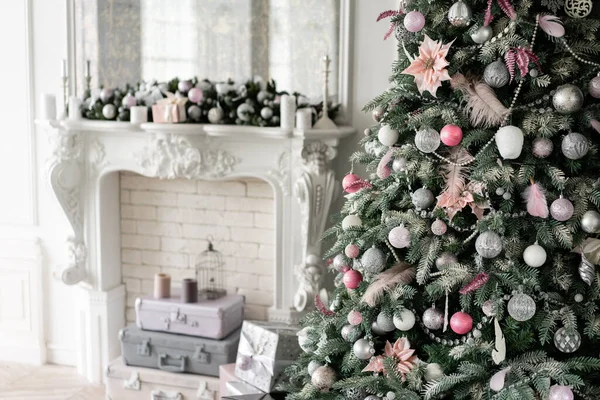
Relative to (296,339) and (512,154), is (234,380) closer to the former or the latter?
(296,339)

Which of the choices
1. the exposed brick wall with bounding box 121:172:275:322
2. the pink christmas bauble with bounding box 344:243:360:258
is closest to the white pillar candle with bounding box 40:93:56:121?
the exposed brick wall with bounding box 121:172:275:322

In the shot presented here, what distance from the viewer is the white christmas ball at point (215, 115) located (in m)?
3.58

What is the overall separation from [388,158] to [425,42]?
38 centimetres

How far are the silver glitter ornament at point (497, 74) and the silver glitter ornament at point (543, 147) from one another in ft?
0.65

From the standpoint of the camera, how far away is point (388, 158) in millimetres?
2287

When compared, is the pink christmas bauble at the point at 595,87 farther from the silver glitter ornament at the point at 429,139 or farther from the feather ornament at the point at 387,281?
the feather ornament at the point at 387,281

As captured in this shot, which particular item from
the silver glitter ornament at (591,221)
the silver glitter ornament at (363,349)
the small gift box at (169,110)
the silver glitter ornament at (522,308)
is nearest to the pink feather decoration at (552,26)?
the silver glitter ornament at (591,221)

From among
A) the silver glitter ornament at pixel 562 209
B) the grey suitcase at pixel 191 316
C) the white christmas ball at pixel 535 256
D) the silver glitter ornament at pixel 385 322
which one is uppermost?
the silver glitter ornament at pixel 562 209

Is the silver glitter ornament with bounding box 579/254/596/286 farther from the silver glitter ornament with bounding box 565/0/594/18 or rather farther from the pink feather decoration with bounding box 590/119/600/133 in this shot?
the silver glitter ornament with bounding box 565/0/594/18

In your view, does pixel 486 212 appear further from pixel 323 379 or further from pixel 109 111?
pixel 109 111

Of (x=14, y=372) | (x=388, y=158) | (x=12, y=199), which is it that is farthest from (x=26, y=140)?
(x=388, y=158)

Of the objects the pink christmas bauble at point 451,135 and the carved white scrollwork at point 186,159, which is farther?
the carved white scrollwork at point 186,159

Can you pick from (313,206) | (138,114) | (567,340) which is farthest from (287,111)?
(567,340)

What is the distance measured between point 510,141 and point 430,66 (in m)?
0.33
